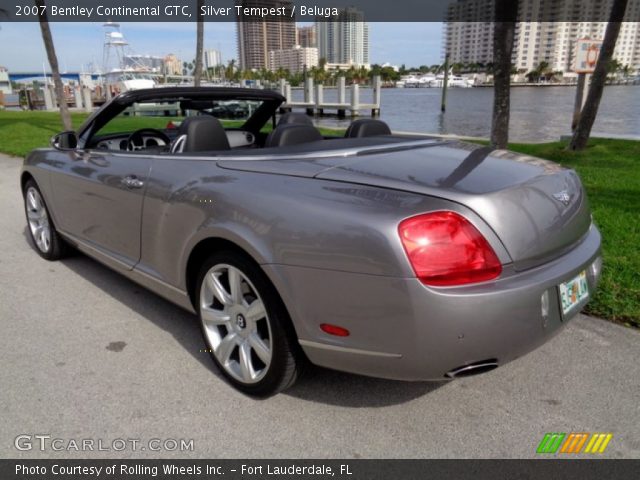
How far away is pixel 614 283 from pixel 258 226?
2.77 metres

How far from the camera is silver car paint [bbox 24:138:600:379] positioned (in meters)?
1.95

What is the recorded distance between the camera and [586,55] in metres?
11.8

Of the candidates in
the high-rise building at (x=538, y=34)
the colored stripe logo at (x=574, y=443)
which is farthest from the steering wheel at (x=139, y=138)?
the high-rise building at (x=538, y=34)

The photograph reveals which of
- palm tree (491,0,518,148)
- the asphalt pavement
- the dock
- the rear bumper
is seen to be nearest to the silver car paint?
the rear bumper

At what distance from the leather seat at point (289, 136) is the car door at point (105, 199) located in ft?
2.46

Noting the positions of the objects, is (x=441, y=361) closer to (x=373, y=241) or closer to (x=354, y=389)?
(x=373, y=241)

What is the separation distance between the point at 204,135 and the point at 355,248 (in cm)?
151

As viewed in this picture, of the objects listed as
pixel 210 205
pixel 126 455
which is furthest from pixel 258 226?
pixel 126 455

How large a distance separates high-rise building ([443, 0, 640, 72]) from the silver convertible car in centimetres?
1752

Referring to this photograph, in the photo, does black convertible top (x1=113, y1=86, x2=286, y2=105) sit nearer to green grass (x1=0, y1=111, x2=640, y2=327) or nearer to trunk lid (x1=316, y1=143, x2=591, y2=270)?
green grass (x1=0, y1=111, x2=640, y2=327)

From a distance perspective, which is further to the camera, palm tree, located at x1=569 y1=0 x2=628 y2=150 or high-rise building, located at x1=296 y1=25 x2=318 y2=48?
high-rise building, located at x1=296 y1=25 x2=318 y2=48

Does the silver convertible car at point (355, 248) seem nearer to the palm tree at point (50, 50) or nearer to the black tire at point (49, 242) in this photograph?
the black tire at point (49, 242)

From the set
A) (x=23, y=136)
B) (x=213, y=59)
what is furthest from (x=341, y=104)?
(x=213, y=59)

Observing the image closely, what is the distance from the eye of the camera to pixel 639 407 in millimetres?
2426
